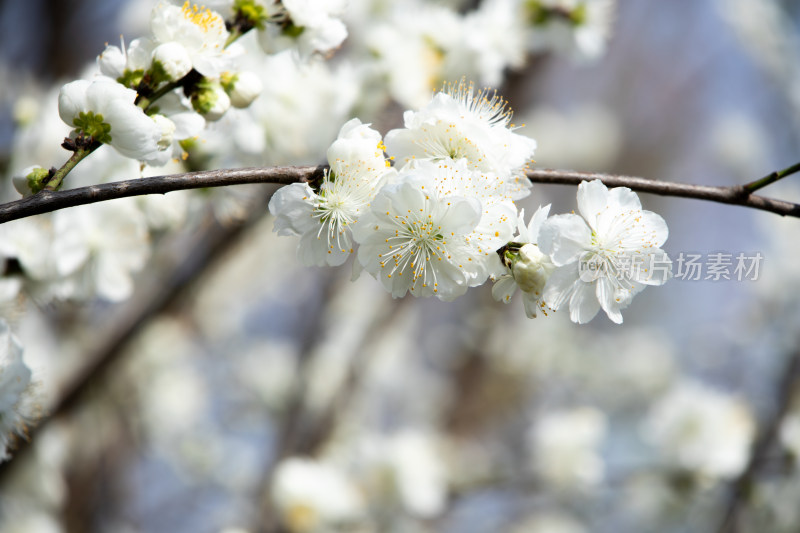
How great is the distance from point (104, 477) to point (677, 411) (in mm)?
3048

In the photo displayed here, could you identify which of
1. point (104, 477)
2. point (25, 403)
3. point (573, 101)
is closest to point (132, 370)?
point (104, 477)

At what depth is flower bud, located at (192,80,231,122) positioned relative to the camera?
47.2 inches

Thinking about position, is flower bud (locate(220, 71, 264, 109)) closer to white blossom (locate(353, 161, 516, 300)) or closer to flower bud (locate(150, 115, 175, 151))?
flower bud (locate(150, 115, 175, 151))

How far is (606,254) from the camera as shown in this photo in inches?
39.9

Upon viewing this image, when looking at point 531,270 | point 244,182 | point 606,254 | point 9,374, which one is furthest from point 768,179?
point 9,374

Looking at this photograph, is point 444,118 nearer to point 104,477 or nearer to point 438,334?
point 104,477

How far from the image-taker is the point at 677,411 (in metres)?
2.98

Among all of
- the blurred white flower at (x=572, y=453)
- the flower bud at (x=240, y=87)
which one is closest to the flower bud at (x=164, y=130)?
the flower bud at (x=240, y=87)

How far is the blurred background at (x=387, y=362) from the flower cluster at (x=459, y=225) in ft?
1.72

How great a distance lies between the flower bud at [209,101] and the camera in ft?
3.93

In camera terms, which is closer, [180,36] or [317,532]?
[180,36]

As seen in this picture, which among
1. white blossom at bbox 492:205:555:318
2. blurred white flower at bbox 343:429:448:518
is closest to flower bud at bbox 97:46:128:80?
white blossom at bbox 492:205:555:318

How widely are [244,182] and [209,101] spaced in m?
0.38

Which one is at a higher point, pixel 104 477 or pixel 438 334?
pixel 438 334
